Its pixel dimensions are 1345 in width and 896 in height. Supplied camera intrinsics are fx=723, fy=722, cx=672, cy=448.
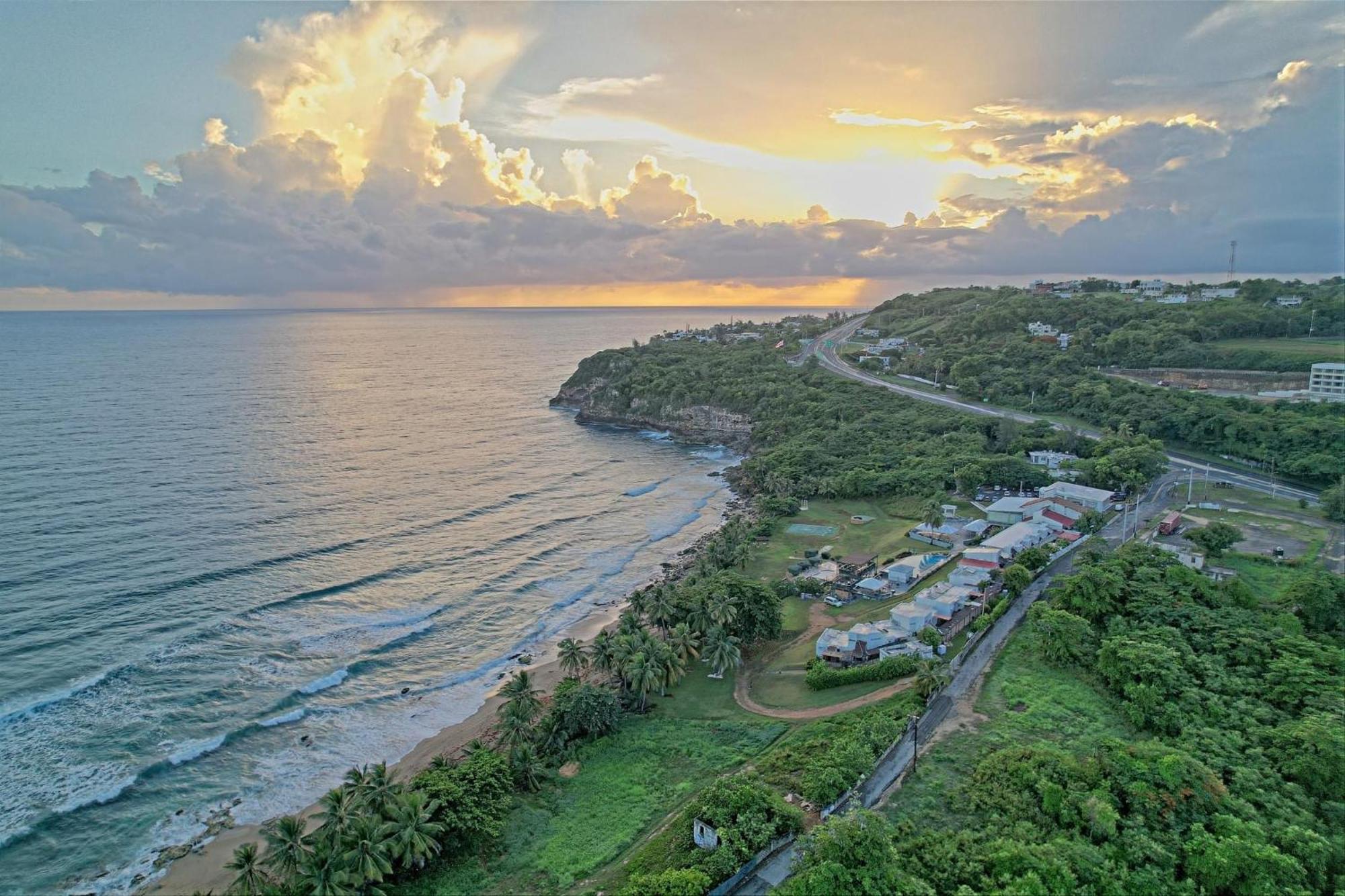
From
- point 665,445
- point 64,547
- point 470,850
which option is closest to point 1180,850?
point 470,850

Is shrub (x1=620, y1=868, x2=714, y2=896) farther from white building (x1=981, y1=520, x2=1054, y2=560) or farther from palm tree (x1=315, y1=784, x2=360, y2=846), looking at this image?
white building (x1=981, y1=520, x2=1054, y2=560)

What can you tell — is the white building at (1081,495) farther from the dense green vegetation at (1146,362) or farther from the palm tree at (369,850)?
the palm tree at (369,850)

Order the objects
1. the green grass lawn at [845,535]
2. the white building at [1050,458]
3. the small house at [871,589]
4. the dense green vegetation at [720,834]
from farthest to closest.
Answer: the white building at [1050,458]
the green grass lawn at [845,535]
the small house at [871,589]
the dense green vegetation at [720,834]

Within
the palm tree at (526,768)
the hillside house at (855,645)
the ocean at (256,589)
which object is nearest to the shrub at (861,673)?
the hillside house at (855,645)

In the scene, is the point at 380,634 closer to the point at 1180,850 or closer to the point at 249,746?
the point at 249,746

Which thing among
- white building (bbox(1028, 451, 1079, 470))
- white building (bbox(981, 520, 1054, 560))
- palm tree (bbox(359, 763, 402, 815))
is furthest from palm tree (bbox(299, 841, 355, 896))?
white building (bbox(1028, 451, 1079, 470))

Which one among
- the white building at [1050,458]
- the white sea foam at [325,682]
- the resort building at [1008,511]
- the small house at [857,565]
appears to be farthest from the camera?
the white building at [1050,458]
